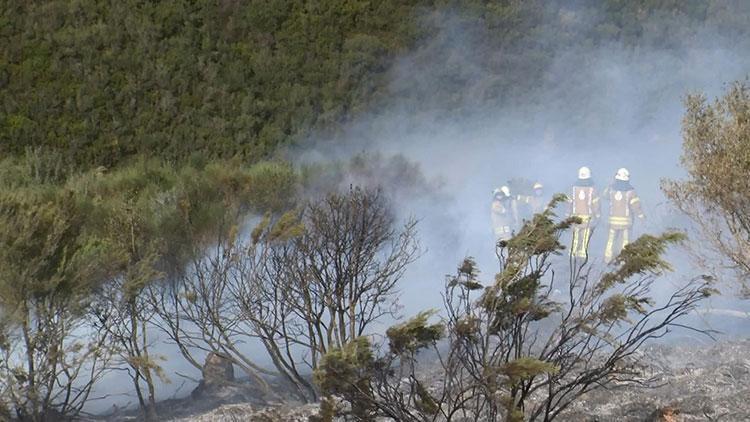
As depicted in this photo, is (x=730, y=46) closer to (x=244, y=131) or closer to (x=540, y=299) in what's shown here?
(x=244, y=131)

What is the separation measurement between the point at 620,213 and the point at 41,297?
10.2m

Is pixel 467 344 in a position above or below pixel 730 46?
below

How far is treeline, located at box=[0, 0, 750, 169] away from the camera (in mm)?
29094

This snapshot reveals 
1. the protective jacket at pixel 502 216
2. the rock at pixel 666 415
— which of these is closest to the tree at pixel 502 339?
the rock at pixel 666 415

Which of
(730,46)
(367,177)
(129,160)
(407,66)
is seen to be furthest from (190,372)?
(730,46)

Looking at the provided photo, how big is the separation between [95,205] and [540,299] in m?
8.42

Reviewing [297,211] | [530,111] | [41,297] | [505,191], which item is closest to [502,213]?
[505,191]

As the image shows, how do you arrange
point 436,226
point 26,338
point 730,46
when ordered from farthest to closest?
point 730,46 → point 436,226 → point 26,338

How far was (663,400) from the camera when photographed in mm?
13078

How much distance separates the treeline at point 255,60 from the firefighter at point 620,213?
10.0m

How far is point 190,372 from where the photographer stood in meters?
19.3

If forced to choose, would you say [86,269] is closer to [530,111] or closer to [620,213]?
[620,213]

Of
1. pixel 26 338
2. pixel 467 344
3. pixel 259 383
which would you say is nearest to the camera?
pixel 467 344

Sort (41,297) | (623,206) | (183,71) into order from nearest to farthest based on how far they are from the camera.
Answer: (41,297)
(623,206)
(183,71)
